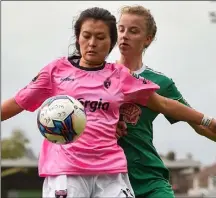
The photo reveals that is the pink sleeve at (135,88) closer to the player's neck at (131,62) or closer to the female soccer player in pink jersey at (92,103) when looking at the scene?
the female soccer player in pink jersey at (92,103)

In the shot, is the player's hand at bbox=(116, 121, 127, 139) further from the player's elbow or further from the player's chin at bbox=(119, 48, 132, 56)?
the player's chin at bbox=(119, 48, 132, 56)

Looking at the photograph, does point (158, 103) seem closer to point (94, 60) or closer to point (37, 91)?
point (94, 60)

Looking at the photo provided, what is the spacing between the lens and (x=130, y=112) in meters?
6.01

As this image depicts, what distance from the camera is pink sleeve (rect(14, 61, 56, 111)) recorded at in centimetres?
549

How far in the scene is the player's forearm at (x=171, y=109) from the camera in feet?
18.8

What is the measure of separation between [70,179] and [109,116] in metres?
0.57

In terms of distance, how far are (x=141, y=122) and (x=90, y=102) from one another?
966 millimetres

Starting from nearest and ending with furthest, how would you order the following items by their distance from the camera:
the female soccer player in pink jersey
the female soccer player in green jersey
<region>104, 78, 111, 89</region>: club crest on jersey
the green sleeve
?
1. the female soccer player in pink jersey
2. <region>104, 78, 111, 89</region>: club crest on jersey
3. the female soccer player in green jersey
4. the green sleeve

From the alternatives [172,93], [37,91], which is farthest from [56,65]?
[172,93]

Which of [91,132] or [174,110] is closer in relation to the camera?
[91,132]

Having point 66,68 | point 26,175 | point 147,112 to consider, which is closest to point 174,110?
point 147,112

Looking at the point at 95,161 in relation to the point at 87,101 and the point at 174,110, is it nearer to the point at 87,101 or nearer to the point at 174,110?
the point at 87,101

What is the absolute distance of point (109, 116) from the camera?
5430mm

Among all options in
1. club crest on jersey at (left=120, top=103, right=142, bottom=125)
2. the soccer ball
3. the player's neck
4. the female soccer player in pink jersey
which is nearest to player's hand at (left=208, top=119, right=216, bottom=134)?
the female soccer player in pink jersey
